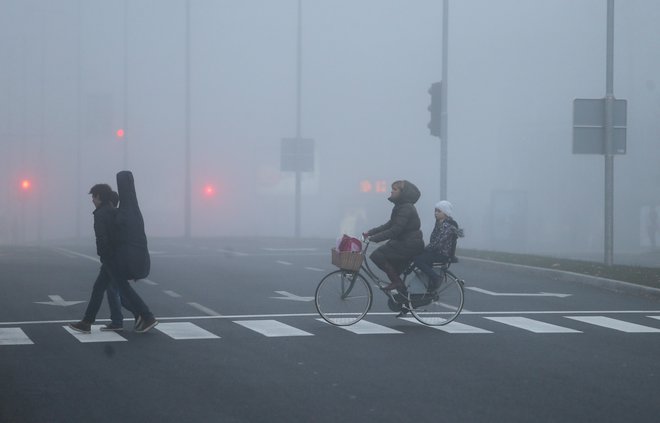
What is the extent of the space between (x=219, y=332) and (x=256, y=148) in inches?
3194

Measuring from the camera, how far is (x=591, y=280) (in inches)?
814

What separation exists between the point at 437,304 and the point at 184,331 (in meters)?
3.01

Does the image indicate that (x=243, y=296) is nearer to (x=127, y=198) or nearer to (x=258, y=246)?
(x=127, y=198)

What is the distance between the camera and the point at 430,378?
9.62 m

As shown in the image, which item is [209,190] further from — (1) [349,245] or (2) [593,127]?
(1) [349,245]

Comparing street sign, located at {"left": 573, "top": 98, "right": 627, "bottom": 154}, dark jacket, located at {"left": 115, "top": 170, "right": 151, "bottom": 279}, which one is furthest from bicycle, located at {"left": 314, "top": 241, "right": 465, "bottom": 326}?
street sign, located at {"left": 573, "top": 98, "right": 627, "bottom": 154}

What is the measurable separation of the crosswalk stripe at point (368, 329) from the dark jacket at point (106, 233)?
2764 mm

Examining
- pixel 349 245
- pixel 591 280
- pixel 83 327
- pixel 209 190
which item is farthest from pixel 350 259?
pixel 209 190

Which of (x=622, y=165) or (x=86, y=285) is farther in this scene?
(x=622, y=165)

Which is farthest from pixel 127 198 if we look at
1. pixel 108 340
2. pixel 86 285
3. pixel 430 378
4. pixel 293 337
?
pixel 86 285

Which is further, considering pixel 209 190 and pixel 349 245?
pixel 209 190

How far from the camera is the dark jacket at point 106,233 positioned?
42.2 feet

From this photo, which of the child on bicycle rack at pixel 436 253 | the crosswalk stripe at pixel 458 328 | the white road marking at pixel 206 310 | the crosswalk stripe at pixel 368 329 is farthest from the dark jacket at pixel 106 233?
the crosswalk stripe at pixel 458 328

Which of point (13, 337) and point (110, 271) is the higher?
point (110, 271)
